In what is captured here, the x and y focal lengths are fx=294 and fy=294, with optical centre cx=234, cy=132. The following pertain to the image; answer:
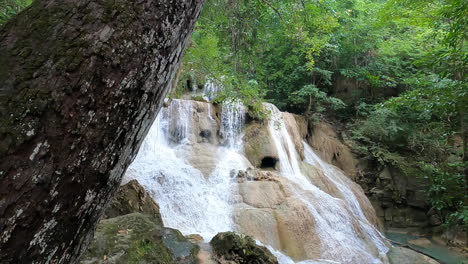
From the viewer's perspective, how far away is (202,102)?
1200 centimetres

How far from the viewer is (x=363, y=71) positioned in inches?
579

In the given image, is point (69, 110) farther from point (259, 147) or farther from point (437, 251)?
point (437, 251)

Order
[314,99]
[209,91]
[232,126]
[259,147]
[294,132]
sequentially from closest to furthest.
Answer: [259,147] → [232,126] → [294,132] → [209,91] → [314,99]

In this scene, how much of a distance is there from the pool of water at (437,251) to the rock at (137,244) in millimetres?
7785

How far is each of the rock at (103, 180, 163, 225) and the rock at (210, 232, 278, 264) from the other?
142 centimetres

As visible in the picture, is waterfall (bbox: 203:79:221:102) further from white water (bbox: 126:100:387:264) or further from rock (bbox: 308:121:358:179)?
rock (bbox: 308:121:358:179)

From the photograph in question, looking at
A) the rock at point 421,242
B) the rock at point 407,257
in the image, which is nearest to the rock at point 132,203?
the rock at point 407,257

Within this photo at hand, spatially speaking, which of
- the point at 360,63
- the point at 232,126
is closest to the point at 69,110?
the point at 232,126

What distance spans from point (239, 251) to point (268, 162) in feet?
21.8

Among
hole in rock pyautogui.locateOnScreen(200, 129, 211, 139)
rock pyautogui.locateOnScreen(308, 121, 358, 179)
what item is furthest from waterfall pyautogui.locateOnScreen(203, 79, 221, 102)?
rock pyautogui.locateOnScreen(308, 121, 358, 179)

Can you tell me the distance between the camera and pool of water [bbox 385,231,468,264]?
8.62m

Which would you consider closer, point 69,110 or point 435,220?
point 69,110

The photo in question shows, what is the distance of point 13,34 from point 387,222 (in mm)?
14206

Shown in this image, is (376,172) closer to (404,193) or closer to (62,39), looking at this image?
(404,193)
